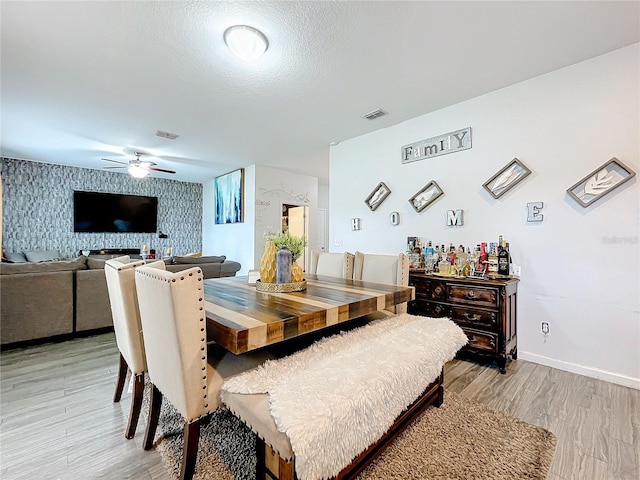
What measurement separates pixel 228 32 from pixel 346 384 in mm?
2411

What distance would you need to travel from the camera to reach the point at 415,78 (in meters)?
2.70

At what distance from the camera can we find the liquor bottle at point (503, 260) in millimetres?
2723

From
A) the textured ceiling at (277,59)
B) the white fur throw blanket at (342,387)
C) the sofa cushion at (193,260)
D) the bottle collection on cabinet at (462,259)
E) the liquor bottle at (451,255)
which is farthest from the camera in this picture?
the sofa cushion at (193,260)

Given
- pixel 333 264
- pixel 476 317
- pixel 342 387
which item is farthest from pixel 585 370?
pixel 342 387

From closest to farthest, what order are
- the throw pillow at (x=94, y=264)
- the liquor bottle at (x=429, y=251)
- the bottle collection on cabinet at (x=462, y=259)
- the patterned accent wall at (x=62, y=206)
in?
the bottle collection on cabinet at (x=462, y=259)
the liquor bottle at (x=429, y=251)
the throw pillow at (x=94, y=264)
the patterned accent wall at (x=62, y=206)

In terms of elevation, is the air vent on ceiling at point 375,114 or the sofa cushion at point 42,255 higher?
the air vent on ceiling at point 375,114

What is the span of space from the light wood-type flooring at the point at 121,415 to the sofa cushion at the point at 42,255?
3611mm

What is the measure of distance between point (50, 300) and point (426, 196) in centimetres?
432

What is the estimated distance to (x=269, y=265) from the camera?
79.2 inches

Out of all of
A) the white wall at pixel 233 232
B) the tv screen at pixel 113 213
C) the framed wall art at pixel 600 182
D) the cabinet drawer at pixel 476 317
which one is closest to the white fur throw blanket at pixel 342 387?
the cabinet drawer at pixel 476 317

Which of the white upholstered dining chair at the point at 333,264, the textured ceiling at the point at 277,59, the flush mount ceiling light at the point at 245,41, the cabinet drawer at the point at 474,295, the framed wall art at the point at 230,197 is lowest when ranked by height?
the cabinet drawer at the point at 474,295

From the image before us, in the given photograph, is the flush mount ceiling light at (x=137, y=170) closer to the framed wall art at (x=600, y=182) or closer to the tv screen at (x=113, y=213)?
the tv screen at (x=113, y=213)

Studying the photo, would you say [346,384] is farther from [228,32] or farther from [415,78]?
[415,78]

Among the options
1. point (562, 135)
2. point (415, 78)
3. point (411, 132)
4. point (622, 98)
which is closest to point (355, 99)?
point (415, 78)
